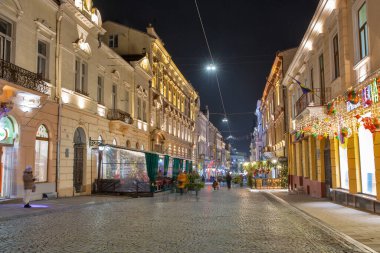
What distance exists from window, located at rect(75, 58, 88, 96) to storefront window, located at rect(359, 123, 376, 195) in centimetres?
1537

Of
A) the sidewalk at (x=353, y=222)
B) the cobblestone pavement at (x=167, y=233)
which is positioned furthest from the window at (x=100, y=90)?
the sidewalk at (x=353, y=222)

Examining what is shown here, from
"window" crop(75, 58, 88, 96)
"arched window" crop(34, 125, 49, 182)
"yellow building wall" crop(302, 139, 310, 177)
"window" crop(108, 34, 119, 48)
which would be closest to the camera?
"arched window" crop(34, 125, 49, 182)

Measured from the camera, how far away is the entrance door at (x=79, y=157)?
2423 cm

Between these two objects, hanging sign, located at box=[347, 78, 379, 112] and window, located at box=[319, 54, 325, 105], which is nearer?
hanging sign, located at box=[347, 78, 379, 112]

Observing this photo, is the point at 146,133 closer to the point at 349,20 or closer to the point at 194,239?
the point at 349,20

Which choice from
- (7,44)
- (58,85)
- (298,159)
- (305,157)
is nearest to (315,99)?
(305,157)

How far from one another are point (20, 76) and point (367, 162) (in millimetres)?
13565

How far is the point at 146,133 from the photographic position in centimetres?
3881

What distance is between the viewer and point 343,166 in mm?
18516

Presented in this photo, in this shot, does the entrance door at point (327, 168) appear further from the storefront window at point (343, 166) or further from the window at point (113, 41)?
the window at point (113, 41)

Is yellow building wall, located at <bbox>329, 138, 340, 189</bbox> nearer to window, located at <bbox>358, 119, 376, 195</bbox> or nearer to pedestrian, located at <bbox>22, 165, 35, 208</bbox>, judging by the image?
window, located at <bbox>358, 119, 376, 195</bbox>

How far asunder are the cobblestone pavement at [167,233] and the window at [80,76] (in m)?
10.8

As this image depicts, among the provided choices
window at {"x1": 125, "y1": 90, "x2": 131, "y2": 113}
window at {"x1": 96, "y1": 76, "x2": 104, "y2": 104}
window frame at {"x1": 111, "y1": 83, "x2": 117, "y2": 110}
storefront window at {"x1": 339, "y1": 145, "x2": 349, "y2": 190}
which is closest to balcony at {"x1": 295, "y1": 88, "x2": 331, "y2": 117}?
storefront window at {"x1": 339, "y1": 145, "x2": 349, "y2": 190}

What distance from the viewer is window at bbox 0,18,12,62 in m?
17.5
